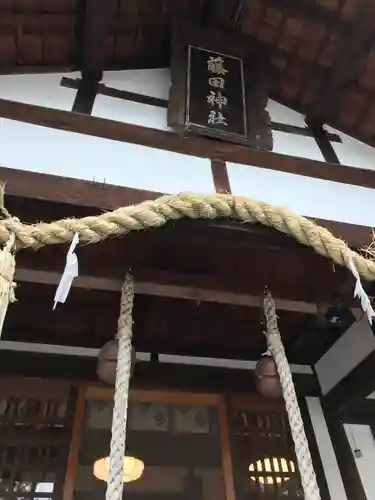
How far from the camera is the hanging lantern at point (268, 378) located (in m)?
3.20

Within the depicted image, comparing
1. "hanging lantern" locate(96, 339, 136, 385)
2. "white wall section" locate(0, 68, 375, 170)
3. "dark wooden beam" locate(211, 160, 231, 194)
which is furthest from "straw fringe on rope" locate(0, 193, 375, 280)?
"white wall section" locate(0, 68, 375, 170)

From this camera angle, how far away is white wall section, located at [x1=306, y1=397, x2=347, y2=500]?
3.88 meters

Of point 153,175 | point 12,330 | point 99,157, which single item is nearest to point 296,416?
point 153,175

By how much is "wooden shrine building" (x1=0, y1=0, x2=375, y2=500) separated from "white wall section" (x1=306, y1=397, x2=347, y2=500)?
0.05 feet

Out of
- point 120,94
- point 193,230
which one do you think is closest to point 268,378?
point 193,230

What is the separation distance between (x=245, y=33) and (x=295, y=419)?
365cm

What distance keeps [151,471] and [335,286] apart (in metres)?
3.85

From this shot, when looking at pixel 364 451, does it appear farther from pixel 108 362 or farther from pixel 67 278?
pixel 67 278

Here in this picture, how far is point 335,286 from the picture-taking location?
10.00 ft

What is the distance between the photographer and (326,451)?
4.09m

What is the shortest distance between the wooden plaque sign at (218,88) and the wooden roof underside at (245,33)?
189mm

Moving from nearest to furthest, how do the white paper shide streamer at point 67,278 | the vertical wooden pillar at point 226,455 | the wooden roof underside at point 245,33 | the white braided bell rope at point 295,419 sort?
the white paper shide streamer at point 67,278 < the white braided bell rope at point 295,419 < the vertical wooden pillar at point 226,455 < the wooden roof underside at point 245,33

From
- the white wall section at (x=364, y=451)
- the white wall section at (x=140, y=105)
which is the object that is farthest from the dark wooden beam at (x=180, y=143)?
the white wall section at (x=364, y=451)

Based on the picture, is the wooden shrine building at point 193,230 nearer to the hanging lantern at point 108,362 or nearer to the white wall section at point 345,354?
the white wall section at point 345,354
